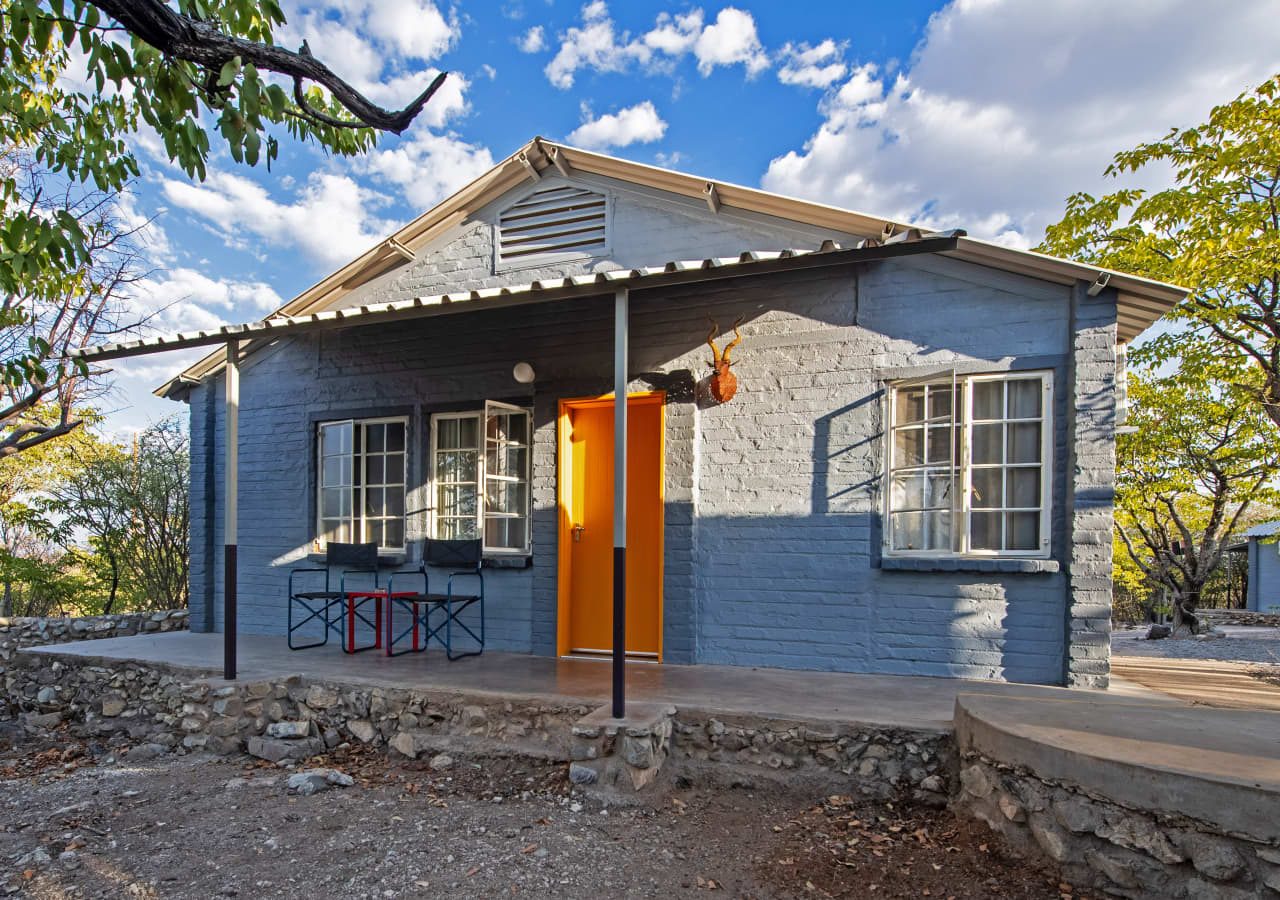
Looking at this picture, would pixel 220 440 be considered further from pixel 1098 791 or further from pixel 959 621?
pixel 1098 791

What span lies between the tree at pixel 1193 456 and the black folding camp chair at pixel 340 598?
375 inches

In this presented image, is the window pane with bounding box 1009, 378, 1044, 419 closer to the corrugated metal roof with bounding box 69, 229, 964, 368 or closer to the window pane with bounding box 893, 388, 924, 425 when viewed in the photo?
the window pane with bounding box 893, 388, 924, 425

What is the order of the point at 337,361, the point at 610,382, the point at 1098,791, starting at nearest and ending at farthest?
the point at 1098,791 < the point at 610,382 < the point at 337,361

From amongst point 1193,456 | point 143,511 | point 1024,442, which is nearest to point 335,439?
point 143,511

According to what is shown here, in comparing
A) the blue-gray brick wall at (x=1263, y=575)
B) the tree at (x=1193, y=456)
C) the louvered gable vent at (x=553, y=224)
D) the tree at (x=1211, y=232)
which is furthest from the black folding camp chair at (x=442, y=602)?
the blue-gray brick wall at (x=1263, y=575)

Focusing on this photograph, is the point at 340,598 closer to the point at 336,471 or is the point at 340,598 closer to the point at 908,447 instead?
the point at 336,471

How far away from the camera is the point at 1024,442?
4.90 meters

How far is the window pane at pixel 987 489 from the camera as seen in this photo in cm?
494

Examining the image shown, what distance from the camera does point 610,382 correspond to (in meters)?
5.95

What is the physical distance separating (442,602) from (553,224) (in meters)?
3.32

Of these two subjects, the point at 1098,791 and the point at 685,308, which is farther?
the point at 685,308

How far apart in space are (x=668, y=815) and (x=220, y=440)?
21.1 feet

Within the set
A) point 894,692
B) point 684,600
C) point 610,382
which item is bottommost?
point 894,692

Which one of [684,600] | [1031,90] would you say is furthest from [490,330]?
[1031,90]
